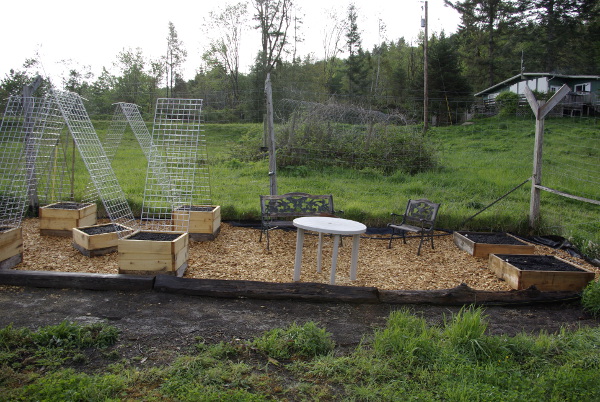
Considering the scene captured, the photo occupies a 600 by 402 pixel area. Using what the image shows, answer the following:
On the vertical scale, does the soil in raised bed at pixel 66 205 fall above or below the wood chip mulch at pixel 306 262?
above

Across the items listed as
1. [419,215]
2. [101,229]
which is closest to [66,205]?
[101,229]

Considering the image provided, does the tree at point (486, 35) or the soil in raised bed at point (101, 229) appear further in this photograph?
the tree at point (486, 35)

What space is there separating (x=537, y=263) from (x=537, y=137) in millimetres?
2647

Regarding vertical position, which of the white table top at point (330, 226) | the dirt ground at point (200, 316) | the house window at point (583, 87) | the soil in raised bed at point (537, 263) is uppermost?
the house window at point (583, 87)

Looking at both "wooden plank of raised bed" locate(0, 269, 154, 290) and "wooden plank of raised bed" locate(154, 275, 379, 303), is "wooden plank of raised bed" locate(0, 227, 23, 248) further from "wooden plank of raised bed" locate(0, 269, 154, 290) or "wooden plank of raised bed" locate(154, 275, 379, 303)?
"wooden plank of raised bed" locate(154, 275, 379, 303)

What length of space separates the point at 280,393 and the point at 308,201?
14.2ft

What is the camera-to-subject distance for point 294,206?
6.61 m

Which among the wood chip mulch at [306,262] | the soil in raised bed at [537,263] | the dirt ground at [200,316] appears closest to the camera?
the dirt ground at [200,316]

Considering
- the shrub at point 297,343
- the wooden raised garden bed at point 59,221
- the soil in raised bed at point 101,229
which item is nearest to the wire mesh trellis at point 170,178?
the soil in raised bed at point 101,229

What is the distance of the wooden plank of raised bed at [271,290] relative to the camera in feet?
12.9

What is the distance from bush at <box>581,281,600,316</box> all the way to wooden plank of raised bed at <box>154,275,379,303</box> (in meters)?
2.04

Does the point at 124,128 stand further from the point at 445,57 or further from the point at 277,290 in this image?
the point at 445,57

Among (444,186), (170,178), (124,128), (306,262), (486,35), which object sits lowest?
(306,262)

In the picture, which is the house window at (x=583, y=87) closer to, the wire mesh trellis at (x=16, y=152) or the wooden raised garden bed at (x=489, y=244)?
the wooden raised garden bed at (x=489, y=244)
